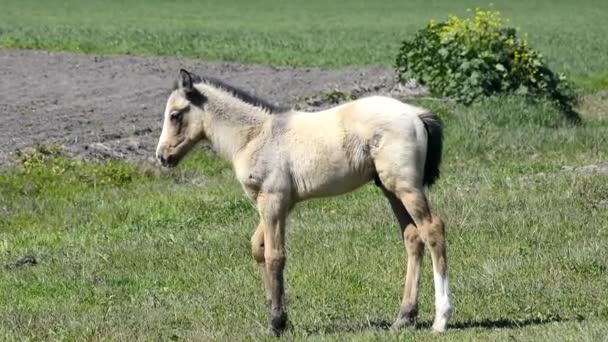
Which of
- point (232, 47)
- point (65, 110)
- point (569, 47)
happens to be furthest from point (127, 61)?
point (569, 47)

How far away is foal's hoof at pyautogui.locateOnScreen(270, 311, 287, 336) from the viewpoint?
31.3ft

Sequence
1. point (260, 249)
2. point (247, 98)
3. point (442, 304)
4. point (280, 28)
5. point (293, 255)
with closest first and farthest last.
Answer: point (442, 304)
point (260, 249)
point (247, 98)
point (293, 255)
point (280, 28)

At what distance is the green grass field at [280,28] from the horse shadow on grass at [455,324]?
25052mm

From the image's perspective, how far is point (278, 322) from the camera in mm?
9555

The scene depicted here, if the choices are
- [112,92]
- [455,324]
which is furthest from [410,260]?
[112,92]

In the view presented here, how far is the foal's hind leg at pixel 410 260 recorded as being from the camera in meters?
9.62

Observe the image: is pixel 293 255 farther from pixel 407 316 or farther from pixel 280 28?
pixel 280 28

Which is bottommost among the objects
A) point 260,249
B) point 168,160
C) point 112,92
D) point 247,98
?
point 112,92

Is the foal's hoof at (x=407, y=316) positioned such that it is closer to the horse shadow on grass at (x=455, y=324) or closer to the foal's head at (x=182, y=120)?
the horse shadow on grass at (x=455, y=324)

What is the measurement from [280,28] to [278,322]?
54.3 meters

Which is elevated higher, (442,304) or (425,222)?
(425,222)

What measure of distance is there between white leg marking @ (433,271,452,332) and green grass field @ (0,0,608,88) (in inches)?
998

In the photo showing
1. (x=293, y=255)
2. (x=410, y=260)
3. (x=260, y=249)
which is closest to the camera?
(x=410, y=260)

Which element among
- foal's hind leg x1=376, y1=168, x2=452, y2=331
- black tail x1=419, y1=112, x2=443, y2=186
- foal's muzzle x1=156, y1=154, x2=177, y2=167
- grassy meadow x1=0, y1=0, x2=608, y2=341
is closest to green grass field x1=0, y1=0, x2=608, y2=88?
grassy meadow x1=0, y1=0, x2=608, y2=341
